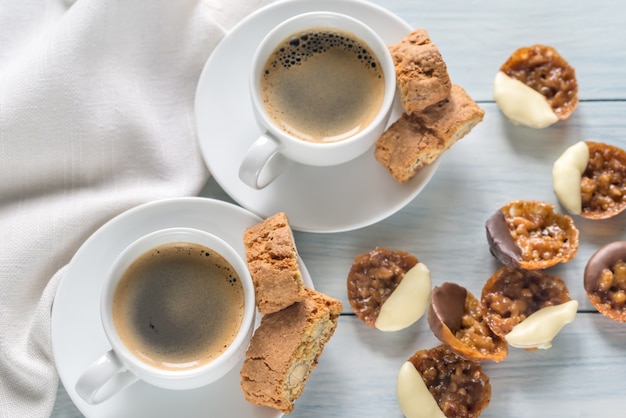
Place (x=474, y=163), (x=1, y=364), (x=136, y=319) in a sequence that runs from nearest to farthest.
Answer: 1. (x=136, y=319)
2. (x=1, y=364)
3. (x=474, y=163)

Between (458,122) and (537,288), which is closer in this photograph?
(458,122)

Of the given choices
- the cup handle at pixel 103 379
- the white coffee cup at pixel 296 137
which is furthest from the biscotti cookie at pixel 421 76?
the cup handle at pixel 103 379

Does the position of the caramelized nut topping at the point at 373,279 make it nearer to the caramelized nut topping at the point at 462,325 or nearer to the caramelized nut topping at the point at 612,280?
the caramelized nut topping at the point at 462,325

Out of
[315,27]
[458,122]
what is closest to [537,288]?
[458,122]

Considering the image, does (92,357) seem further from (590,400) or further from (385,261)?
(590,400)

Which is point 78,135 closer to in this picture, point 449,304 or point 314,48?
point 314,48

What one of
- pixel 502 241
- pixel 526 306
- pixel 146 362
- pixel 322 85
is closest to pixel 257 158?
pixel 322 85
